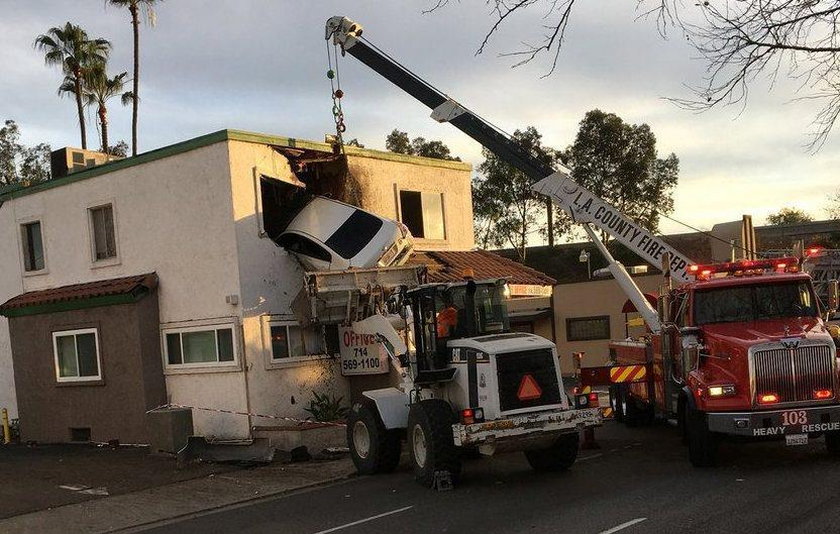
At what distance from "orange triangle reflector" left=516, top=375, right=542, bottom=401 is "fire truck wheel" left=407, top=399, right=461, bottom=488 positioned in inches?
39.4

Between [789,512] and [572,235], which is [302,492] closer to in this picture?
[789,512]

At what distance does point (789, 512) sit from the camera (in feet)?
30.2

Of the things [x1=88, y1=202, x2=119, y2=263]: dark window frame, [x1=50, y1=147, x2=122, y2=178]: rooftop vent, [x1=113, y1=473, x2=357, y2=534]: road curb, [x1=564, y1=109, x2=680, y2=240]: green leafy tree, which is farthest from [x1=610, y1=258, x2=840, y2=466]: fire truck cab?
[x1=564, y1=109, x2=680, y2=240]: green leafy tree

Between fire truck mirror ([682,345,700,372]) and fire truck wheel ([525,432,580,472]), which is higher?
fire truck mirror ([682,345,700,372])

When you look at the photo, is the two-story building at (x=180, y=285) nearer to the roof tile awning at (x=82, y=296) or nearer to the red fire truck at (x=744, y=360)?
the roof tile awning at (x=82, y=296)

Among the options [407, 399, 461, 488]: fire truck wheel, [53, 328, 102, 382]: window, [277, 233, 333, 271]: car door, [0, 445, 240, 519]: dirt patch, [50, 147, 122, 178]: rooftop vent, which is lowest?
[0, 445, 240, 519]: dirt patch

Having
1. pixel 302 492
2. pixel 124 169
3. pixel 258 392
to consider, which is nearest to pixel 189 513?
pixel 302 492

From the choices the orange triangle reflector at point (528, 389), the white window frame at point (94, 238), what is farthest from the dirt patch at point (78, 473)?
the orange triangle reflector at point (528, 389)

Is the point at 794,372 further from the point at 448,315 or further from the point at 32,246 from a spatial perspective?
the point at 32,246

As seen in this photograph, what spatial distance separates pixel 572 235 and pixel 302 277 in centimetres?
3716

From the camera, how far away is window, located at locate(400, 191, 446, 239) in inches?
870

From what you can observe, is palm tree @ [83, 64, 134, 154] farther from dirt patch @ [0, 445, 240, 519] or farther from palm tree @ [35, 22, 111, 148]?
dirt patch @ [0, 445, 240, 519]

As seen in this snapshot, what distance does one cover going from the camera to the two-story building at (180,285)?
1811cm

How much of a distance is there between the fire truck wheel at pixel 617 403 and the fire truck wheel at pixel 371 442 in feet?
20.0
